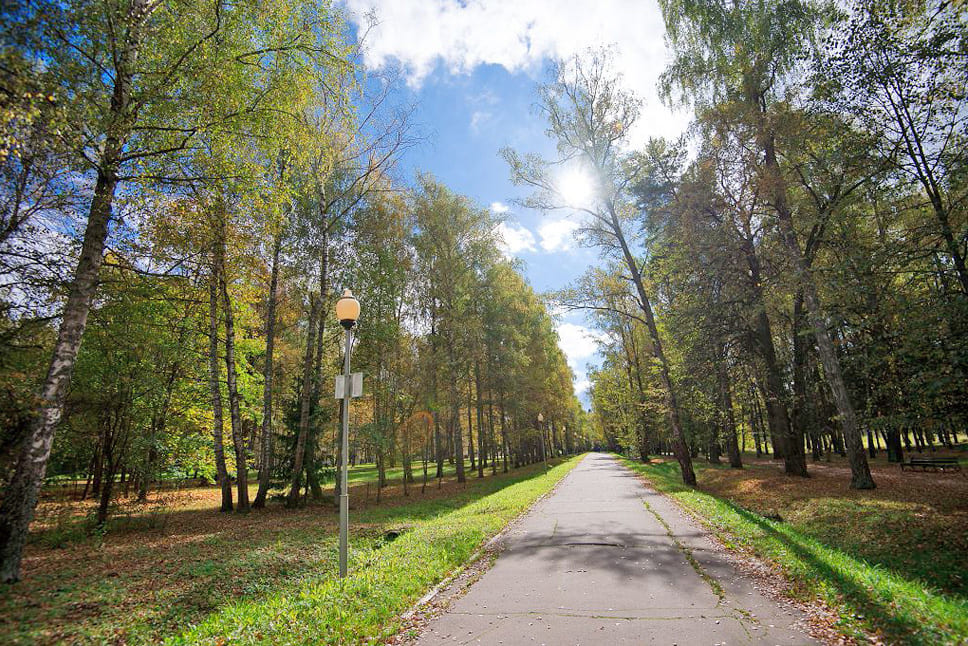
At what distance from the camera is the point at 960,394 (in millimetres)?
7262

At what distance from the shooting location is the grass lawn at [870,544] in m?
3.81

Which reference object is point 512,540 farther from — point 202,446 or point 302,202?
point 302,202

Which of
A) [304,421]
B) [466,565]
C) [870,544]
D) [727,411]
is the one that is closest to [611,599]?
[466,565]

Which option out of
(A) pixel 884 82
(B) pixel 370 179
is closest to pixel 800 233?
(A) pixel 884 82

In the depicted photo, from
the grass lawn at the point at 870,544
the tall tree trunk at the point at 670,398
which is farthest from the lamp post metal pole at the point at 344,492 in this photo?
the tall tree trunk at the point at 670,398

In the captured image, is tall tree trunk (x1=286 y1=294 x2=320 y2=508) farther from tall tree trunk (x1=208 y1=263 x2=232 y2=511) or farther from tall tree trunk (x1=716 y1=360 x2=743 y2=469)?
tall tree trunk (x1=716 y1=360 x2=743 y2=469)

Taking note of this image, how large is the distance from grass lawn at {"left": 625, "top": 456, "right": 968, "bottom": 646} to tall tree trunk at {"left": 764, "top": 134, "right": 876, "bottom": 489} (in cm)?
63

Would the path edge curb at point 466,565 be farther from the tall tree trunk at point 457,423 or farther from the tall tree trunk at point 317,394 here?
the tall tree trunk at point 457,423

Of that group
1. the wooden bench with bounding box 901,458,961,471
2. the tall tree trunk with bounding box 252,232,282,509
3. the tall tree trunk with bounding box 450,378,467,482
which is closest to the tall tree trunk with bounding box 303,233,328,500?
the tall tree trunk with bounding box 252,232,282,509

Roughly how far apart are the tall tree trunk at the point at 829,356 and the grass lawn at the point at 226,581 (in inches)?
366

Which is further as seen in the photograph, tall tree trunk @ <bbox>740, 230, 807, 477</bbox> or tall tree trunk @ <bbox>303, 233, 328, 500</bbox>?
tall tree trunk @ <bbox>740, 230, 807, 477</bbox>

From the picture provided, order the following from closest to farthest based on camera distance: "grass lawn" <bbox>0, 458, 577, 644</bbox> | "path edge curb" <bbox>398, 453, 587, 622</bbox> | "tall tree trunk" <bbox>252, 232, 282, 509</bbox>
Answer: "grass lawn" <bbox>0, 458, 577, 644</bbox> → "path edge curb" <bbox>398, 453, 587, 622</bbox> → "tall tree trunk" <bbox>252, 232, 282, 509</bbox>

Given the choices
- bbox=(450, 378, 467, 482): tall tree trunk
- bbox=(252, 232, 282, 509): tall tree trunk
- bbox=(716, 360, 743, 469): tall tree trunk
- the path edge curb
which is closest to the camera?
the path edge curb

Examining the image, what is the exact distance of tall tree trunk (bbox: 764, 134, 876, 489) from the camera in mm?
10945
